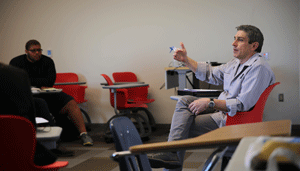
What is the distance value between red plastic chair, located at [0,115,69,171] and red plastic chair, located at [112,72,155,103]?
379cm

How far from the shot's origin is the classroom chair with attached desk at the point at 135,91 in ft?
17.2

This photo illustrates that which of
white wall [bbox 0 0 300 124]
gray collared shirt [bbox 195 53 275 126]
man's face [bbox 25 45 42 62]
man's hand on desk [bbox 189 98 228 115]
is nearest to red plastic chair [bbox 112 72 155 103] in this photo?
white wall [bbox 0 0 300 124]

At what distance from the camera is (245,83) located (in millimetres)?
2127

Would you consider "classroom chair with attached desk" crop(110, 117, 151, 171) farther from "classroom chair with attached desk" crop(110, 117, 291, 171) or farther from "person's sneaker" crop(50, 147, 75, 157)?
"person's sneaker" crop(50, 147, 75, 157)

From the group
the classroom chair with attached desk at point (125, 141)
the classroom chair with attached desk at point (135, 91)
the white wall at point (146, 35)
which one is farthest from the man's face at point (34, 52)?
the classroom chair with attached desk at point (125, 141)

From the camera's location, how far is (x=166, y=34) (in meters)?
5.61

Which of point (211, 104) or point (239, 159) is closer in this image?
point (239, 159)

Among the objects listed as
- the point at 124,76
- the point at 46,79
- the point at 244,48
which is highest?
the point at 244,48

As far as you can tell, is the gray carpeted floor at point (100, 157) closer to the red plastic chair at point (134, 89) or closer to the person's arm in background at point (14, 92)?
the red plastic chair at point (134, 89)

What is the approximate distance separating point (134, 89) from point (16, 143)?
4.04 m

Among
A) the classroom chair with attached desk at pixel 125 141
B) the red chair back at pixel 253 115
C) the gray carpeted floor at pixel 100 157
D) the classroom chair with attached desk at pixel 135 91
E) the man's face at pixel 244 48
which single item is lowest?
the gray carpeted floor at pixel 100 157

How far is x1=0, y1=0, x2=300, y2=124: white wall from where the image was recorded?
5074 mm

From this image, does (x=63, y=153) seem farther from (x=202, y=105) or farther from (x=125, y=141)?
(x=125, y=141)

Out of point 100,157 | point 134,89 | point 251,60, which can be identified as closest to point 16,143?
point 251,60
